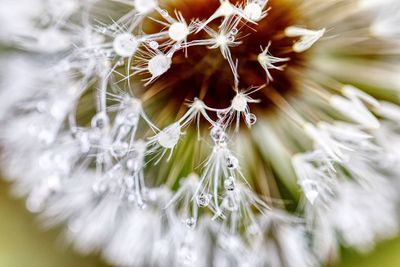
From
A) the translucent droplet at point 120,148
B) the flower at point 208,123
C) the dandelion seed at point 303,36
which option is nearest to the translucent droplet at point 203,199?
the flower at point 208,123

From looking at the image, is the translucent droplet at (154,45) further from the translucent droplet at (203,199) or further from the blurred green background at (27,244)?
the blurred green background at (27,244)

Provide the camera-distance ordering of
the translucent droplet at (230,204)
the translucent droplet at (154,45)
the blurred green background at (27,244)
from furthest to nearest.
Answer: the blurred green background at (27,244) → the translucent droplet at (230,204) → the translucent droplet at (154,45)

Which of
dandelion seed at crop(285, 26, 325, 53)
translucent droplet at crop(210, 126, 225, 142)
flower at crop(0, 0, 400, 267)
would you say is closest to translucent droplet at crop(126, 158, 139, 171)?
flower at crop(0, 0, 400, 267)

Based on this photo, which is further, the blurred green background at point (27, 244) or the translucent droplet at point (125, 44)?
the blurred green background at point (27, 244)

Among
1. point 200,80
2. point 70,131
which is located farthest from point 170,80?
point 70,131

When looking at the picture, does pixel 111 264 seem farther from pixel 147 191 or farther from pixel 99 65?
pixel 99 65

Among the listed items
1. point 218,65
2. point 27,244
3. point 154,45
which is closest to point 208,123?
point 218,65
